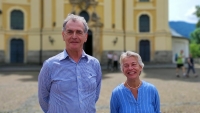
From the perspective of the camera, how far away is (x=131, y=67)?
300 cm

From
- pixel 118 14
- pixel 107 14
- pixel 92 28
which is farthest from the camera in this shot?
pixel 118 14

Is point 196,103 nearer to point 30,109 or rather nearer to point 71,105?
point 30,109

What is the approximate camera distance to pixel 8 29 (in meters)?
25.8

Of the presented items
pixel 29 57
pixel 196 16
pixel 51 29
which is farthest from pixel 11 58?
pixel 196 16

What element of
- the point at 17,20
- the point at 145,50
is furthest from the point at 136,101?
the point at 17,20

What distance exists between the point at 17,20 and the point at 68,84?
25.2 meters

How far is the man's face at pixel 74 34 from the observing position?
8.87 ft

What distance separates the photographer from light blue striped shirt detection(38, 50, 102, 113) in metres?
2.63

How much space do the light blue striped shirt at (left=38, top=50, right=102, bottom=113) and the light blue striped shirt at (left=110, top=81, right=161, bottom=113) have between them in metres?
0.33

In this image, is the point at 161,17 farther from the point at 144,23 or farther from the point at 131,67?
the point at 131,67

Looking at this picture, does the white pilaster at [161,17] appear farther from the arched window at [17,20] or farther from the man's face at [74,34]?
the man's face at [74,34]

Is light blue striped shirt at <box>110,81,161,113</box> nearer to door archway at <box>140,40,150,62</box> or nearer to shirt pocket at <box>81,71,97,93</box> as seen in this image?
shirt pocket at <box>81,71,97,93</box>

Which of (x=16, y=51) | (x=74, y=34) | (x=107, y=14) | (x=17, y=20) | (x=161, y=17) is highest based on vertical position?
(x=107, y=14)

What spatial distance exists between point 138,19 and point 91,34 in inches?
218
